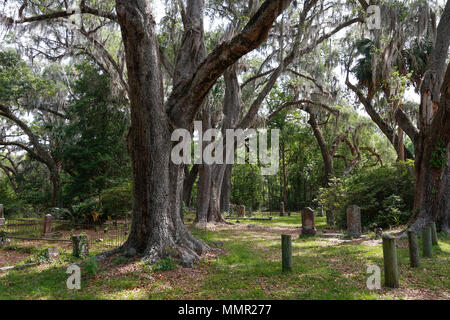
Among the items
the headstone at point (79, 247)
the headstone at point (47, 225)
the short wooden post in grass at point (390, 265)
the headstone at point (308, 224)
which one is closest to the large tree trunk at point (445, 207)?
the headstone at point (308, 224)

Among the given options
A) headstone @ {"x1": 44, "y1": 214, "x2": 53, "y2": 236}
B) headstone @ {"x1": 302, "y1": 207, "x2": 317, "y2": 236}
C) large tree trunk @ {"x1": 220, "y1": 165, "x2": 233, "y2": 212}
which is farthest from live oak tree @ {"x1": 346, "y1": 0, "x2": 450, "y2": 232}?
headstone @ {"x1": 44, "y1": 214, "x2": 53, "y2": 236}

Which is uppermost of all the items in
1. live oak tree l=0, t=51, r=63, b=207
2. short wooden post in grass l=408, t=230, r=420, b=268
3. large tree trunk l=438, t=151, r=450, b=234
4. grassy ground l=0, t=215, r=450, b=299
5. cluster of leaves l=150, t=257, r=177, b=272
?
live oak tree l=0, t=51, r=63, b=207

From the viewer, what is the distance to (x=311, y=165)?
32.4 m

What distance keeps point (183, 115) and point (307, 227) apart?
7.07 metres

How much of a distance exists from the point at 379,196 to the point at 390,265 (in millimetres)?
8640

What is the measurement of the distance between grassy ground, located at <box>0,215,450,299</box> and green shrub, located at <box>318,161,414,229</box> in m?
4.09

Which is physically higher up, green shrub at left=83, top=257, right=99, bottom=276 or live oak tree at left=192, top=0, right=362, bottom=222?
live oak tree at left=192, top=0, right=362, bottom=222

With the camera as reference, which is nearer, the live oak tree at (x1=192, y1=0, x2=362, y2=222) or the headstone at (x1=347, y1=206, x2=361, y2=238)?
the headstone at (x1=347, y1=206, x2=361, y2=238)

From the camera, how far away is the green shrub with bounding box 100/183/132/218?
14164 mm

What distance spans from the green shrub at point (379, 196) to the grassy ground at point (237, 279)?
4.09 metres

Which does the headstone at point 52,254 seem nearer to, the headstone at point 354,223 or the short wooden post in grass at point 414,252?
the short wooden post in grass at point 414,252

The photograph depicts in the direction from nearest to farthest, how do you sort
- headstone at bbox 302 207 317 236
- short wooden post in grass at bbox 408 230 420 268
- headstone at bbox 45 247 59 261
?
short wooden post in grass at bbox 408 230 420 268 < headstone at bbox 45 247 59 261 < headstone at bbox 302 207 317 236

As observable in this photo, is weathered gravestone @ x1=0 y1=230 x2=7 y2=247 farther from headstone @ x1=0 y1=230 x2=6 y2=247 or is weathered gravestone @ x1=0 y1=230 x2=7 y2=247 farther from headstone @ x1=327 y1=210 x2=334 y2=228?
headstone @ x1=327 y1=210 x2=334 y2=228

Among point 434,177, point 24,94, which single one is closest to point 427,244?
point 434,177
